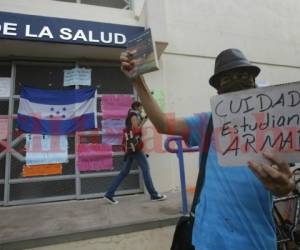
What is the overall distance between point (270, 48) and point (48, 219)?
6.88 metres

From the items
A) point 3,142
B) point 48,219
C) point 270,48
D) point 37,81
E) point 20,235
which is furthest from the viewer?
point 270,48

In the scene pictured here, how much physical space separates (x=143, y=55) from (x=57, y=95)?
480cm

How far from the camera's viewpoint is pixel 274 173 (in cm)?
122

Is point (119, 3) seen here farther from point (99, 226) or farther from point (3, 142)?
point (99, 226)

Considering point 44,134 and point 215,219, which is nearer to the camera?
point 215,219

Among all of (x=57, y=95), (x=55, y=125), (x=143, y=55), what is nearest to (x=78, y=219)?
(x=55, y=125)

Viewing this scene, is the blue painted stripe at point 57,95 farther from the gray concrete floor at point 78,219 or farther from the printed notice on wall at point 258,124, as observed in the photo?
the printed notice on wall at point 258,124

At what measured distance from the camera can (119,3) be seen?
7043mm

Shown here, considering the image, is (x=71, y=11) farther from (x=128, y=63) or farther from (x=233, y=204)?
(x=233, y=204)

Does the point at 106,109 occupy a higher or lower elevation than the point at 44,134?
higher

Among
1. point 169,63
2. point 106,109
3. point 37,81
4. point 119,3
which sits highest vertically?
point 119,3

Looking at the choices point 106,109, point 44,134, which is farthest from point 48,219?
point 106,109

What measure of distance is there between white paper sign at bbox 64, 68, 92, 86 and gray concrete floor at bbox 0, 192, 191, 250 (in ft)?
7.73

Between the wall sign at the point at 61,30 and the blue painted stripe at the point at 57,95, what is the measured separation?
3.37 feet
